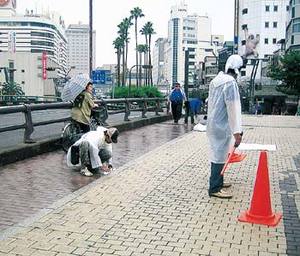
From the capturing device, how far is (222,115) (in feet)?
21.6

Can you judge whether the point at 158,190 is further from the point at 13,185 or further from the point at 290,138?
the point at 290,138


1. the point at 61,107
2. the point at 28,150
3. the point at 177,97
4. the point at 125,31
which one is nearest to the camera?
the point at 28,150

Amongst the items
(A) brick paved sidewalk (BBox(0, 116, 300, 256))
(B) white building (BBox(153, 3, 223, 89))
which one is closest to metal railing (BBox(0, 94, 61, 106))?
(A) brick paved sidewalk (BBox(0, 116, 300, 256))

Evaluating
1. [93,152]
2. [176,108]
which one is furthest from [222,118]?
[176,108]

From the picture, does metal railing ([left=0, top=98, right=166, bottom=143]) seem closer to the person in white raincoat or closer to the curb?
the curb

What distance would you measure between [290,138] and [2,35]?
13951 cm

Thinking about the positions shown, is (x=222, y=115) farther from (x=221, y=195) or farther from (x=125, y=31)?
(x=125, y=31)

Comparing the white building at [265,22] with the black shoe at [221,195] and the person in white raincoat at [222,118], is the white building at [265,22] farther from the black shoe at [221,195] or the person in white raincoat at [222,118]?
the black shoe at [221,195]

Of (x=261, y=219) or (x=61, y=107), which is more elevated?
(x=61, y=107)

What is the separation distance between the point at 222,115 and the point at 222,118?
0.04 metres

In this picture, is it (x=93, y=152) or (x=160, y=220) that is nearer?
(x=160, y=220)

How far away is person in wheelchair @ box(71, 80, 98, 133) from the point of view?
9617mm

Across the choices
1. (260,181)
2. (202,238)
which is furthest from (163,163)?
(202,238)

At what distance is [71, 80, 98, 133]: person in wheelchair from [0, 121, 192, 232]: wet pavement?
0.81 m
